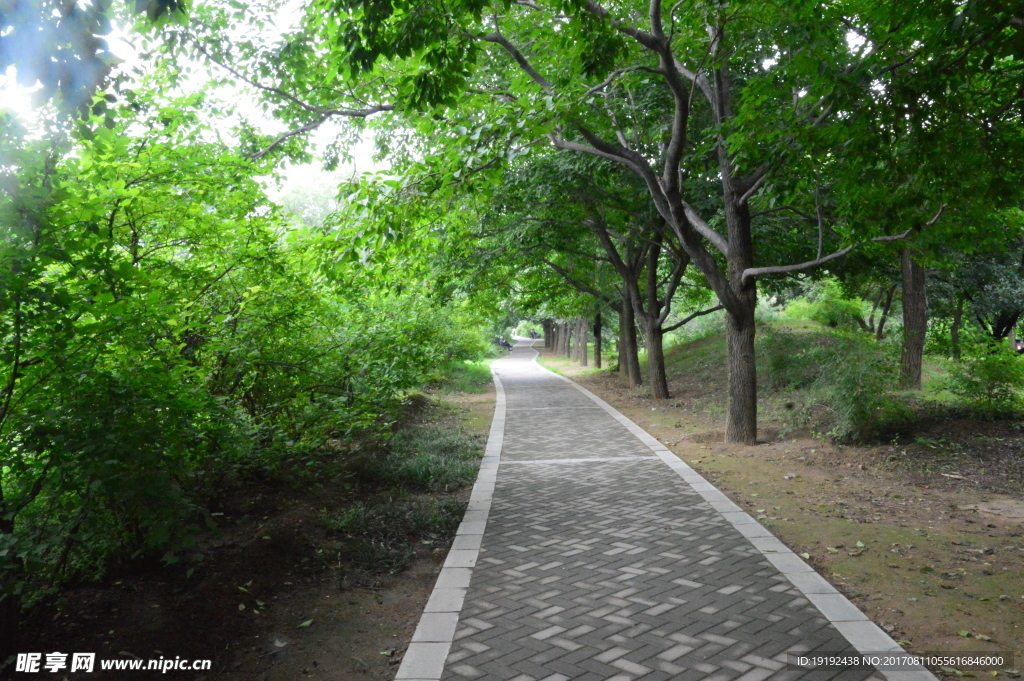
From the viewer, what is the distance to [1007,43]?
436 centimetres

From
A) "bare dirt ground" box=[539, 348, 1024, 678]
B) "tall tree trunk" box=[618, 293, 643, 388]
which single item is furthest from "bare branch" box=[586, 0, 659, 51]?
"tall tree trunk" box=[618, 293, 643, 388]

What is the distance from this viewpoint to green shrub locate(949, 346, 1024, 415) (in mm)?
9227

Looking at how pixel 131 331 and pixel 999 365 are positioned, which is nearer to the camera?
pixel 131 331

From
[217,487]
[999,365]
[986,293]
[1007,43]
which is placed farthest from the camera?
[986,293]

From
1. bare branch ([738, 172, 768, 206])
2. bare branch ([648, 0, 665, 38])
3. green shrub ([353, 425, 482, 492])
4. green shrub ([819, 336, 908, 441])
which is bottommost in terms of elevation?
green shrub ([353, 425, 482, 492])

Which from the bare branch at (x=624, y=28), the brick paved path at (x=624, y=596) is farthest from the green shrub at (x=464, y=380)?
the bare branch at (x=624, y=28)

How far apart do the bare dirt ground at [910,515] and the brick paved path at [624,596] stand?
0.35 meters

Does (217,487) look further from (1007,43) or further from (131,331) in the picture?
(1007,43)

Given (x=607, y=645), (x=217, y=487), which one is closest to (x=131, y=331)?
(x=217, y=487)

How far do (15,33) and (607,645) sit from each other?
503cm

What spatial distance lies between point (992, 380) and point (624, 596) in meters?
7.66

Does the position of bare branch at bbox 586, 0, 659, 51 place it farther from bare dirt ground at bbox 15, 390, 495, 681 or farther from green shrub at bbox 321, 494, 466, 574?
bare dirt ground at bbox 15, 390, 495, 681

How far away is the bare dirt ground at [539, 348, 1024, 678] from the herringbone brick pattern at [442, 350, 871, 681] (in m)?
0.60

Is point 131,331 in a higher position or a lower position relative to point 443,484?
higher
